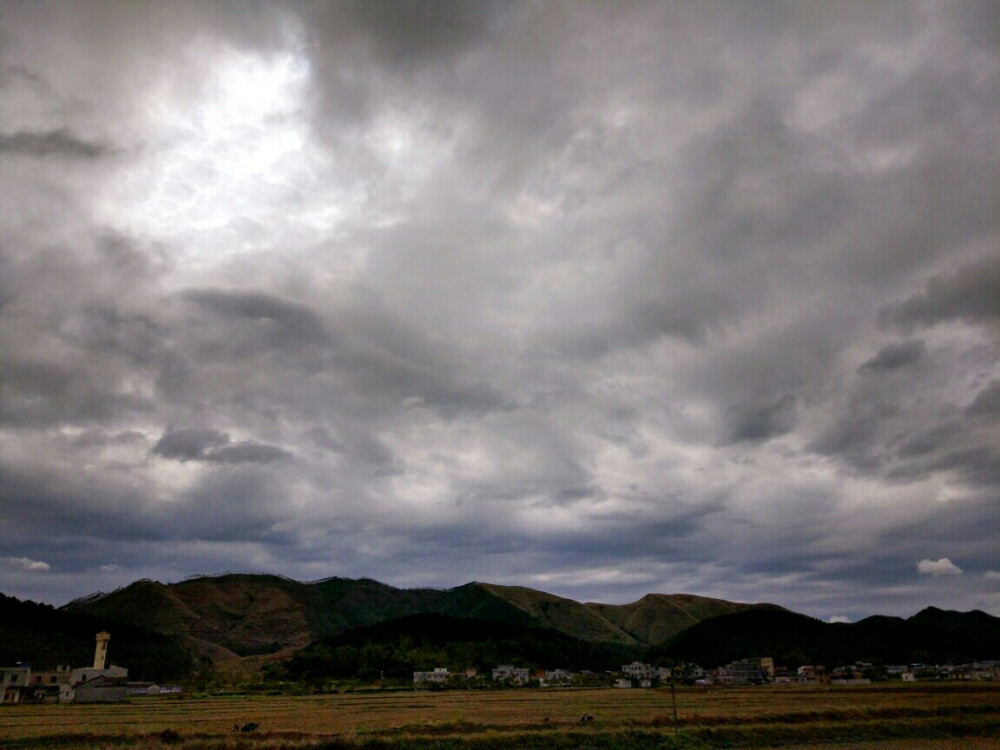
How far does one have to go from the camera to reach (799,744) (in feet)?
187

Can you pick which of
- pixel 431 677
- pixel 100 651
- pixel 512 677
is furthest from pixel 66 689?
pixel 512 677

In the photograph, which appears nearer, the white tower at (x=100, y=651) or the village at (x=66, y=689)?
the village at (x=66, y=689)

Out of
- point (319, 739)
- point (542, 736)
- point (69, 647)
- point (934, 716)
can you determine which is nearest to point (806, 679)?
point (934, 716)

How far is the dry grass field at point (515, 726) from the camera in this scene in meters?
50.4

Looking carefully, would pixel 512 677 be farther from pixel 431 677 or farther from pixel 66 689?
pixel 66 689

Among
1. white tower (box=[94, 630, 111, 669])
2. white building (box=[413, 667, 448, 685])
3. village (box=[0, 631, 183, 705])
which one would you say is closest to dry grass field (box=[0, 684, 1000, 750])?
village (box=[0, 631, 183, 705])

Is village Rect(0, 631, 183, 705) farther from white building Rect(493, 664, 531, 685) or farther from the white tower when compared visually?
white building Rect(493, 664, 531, 685)

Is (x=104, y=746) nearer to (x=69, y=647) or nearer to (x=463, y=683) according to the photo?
(x=463, y=683)

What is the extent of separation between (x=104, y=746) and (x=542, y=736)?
32.0 metres

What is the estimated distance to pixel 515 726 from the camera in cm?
5878

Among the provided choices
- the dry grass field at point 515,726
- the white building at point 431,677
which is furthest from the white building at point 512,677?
the dry grass field at point 515,726

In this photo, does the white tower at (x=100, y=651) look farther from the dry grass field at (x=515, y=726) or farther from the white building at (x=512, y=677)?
the dry grass field at (x=515, y=726)

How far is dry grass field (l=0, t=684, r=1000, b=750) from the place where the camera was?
5044 cm

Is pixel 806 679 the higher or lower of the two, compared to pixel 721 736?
lower
